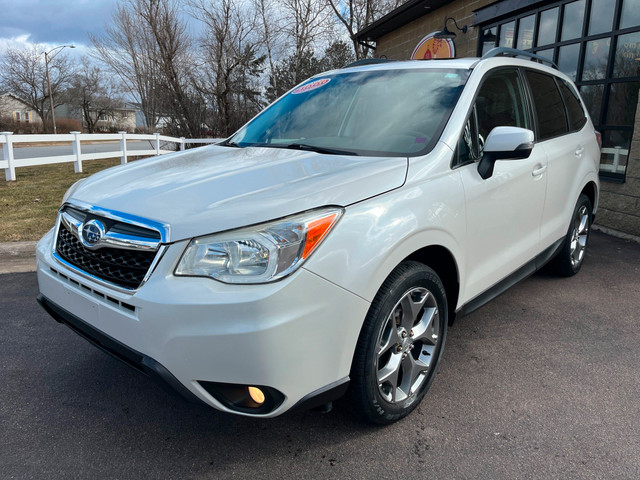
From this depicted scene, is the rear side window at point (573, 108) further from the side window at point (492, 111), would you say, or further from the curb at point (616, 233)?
the curb at point (616, 233)

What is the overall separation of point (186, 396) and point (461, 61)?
2547 mm

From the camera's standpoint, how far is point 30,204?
25.1 feet

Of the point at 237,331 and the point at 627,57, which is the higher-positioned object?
the point at 627,57

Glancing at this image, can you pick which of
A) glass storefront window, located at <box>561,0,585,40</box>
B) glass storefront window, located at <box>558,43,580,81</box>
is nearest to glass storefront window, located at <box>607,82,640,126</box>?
glass storefront window, located at <box>558,43,580,81</box>

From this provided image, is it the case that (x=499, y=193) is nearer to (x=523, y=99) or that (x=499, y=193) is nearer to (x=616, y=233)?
(x=523, y=99)

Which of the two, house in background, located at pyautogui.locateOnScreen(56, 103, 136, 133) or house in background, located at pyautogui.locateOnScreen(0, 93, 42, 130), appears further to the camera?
house in background, located at pyautogui.locateOnScreen(56, 103, 136, 133)

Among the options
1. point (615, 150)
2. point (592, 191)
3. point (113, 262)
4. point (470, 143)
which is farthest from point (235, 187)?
point (615, 150)

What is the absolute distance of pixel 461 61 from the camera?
3.20 meters

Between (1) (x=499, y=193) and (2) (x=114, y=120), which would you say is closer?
(1) (x=499, y=193)


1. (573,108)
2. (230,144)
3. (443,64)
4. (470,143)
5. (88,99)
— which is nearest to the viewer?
(470,143)

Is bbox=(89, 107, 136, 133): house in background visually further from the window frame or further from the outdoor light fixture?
the window frame

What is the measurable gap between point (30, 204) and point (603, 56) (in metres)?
8.55

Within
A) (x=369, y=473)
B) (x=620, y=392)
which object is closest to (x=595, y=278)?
(x=620, y=392)

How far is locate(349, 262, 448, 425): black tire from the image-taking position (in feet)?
7.00
